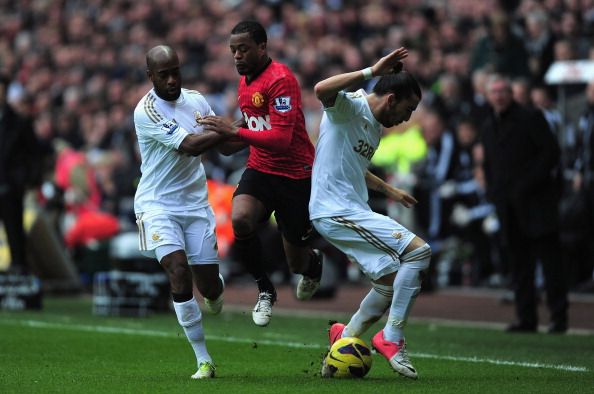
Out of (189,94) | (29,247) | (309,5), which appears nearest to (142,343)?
(189,94)

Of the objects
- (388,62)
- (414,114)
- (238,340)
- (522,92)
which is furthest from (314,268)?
(414,114)

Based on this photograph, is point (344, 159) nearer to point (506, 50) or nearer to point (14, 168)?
point (14, 168)

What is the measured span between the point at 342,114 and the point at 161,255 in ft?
5.74

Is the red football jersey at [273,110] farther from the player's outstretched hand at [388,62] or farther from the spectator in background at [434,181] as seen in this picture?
the spectator in background at [434,181]

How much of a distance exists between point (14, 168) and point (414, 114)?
6442 mm

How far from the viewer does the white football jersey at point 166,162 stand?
10.7m

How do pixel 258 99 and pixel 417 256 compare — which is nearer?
pixel 417 256

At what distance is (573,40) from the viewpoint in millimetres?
19250

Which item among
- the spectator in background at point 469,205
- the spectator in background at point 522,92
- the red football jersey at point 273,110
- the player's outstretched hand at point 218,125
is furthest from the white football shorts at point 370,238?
the spectator in background at point 469,205

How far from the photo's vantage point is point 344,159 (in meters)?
10.7

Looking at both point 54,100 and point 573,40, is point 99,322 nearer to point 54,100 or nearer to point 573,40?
point 573,40

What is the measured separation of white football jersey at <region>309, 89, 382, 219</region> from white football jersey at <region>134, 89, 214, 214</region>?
0.98m

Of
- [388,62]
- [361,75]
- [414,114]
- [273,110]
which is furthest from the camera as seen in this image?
[414,114]

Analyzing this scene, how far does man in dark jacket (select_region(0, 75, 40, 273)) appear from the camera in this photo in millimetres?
18094
